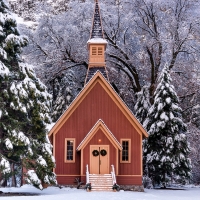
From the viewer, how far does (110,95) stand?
29.7 meters

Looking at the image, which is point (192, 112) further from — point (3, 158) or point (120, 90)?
point (3, 158)

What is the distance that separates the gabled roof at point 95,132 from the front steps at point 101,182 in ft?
6.28

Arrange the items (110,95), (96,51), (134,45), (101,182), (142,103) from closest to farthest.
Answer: (101,182), (110,95), (96,51), (142,103), (134,45)

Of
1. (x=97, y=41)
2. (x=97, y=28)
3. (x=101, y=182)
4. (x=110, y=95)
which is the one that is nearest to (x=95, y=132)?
(x=110, y=95)

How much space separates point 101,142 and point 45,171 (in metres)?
6.01

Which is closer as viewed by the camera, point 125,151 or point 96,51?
point 125,151

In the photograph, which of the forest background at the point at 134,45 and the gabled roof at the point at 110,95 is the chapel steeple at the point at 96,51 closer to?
the gabled roof at the point at 110,95

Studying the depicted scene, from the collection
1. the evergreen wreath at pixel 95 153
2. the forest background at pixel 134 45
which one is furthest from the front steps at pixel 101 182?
the forest background at pixel 134 45

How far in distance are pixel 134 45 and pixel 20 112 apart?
17699 mm

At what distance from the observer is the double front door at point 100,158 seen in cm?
2855

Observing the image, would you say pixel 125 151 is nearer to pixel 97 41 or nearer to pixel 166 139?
pixel 166 139

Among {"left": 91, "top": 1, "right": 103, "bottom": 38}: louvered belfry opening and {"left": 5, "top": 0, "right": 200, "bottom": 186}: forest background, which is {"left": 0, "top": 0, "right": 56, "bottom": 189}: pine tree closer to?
{"left": 91, "top": 1, "right": 103, "bottom": 38}: louvered belfry opening

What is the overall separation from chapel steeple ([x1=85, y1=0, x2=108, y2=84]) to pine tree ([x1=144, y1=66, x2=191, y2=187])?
429cm

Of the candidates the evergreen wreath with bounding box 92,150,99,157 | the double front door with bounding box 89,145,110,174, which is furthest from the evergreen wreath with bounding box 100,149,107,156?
the evergreen wreath with bounding box 92,150,99,157
